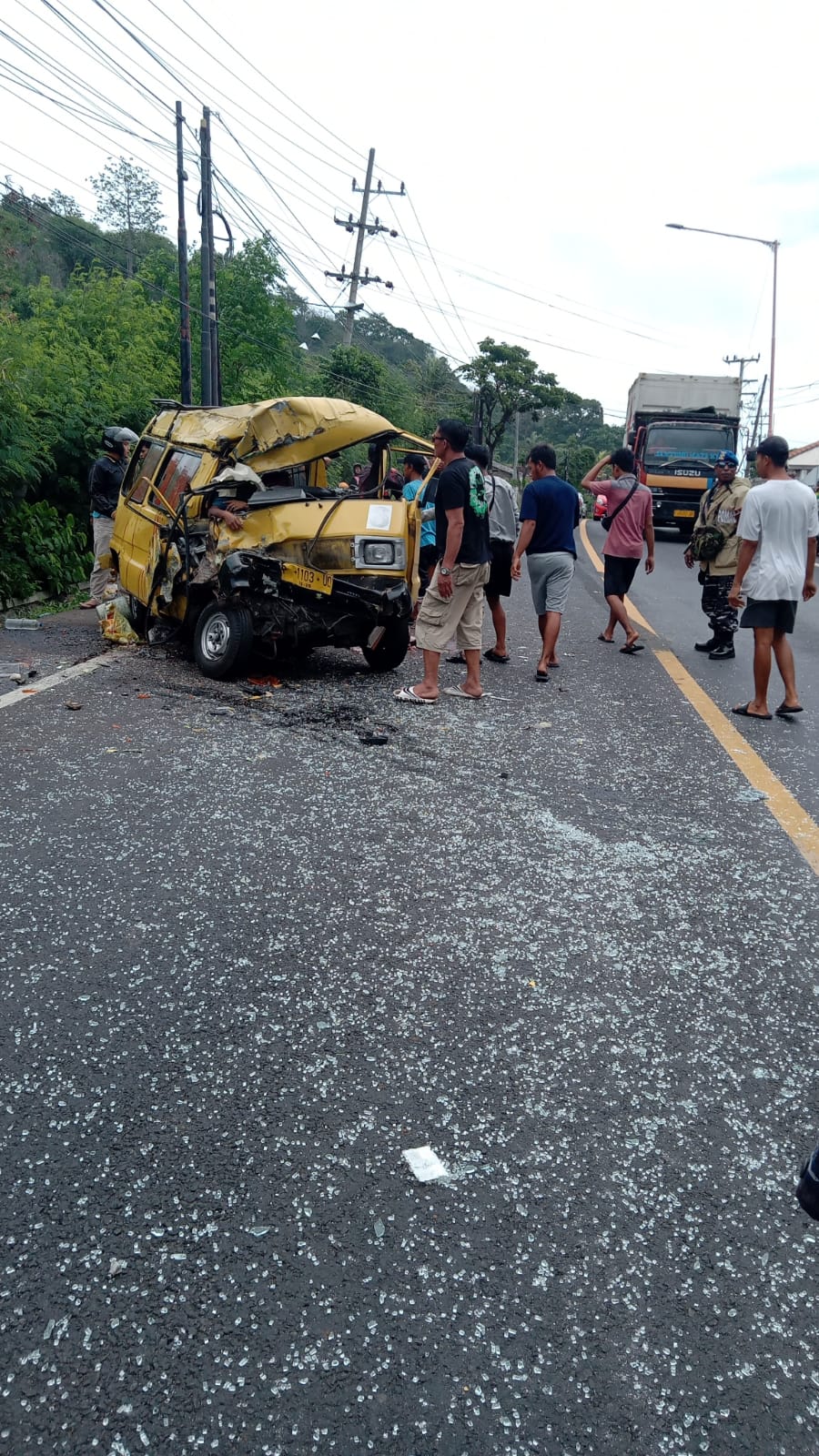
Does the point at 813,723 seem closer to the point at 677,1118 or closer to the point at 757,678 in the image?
the point at 757,678

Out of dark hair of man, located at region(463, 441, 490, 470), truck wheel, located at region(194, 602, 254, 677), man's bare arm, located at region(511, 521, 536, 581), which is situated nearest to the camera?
truck wheel, located at region(194, 602, 254, 677)

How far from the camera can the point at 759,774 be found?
553 cm

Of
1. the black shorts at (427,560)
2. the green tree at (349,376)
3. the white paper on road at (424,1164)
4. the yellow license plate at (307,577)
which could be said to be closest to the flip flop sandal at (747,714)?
the yellow license plate at (307,577)

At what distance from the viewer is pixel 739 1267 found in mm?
2105

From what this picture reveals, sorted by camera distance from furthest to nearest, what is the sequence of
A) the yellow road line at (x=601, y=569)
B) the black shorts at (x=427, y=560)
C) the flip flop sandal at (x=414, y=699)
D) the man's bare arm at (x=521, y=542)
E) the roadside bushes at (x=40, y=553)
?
the yellow road line at (x=601, y=569) → the roadside bushes at (x=40, y=553) → the black shorts at (x=427, y=560) → the man's bare arm at (x=521, y=542) → the flip flop sandal at (x=414, y=699)

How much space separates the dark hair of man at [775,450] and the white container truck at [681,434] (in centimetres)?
1676

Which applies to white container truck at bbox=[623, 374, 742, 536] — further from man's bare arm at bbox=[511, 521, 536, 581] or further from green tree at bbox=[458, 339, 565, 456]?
green tree at bbox=[458, 339, 565, 456]

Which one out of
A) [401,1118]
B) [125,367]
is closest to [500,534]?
[401,1118]

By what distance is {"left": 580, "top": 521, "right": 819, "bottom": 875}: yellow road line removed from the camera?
4555mm

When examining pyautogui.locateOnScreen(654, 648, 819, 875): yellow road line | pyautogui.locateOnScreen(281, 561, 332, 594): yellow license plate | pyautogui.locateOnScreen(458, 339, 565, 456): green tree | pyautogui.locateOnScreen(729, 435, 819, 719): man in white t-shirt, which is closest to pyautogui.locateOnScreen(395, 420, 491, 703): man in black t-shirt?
pyautogui.locateOnScreen(281, 561, 332, 594): yellow license plate

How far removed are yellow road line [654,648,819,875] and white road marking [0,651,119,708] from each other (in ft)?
15.3

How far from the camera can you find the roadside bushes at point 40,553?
1081cm

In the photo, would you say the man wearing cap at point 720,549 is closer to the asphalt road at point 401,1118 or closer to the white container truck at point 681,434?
the asphalt road at point 401,1118

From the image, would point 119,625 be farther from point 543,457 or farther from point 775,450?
point 775,450
